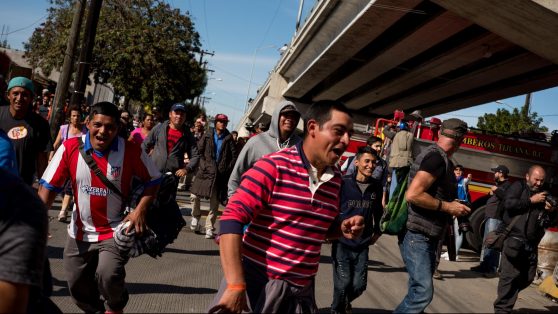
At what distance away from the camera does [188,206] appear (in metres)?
12.4

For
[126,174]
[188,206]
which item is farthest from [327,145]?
[188,206]

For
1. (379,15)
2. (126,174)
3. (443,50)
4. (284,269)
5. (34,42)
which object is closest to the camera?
(284,269)

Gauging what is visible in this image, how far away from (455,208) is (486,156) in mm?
8849

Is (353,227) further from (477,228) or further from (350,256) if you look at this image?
(477,228)

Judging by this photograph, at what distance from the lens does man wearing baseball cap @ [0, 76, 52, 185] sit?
5328 millimetres

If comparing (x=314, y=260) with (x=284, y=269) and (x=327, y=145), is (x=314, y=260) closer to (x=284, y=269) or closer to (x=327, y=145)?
(x=284, y=269)

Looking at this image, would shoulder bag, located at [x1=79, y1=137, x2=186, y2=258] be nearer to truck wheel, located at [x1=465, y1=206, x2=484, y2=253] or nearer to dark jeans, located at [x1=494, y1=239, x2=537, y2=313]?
dark jeans, located at [x1=494, y1=239, x2=537, y2=313]

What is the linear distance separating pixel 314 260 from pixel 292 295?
204mm

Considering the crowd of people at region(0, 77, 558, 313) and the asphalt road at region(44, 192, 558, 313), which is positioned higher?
the crowd of people at region(0, 77, 558, 313)

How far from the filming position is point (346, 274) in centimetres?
541

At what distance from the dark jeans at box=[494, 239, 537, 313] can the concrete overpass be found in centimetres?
535

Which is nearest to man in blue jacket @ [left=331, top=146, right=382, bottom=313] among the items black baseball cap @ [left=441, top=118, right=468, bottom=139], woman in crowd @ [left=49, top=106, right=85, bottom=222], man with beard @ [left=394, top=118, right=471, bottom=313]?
man with beard @ [left=394, top=118, right=471, bottom=313]

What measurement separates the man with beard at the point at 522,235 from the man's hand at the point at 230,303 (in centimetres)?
458

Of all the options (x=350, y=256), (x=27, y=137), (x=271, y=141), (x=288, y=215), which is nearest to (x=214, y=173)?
(x=271, y=141)
